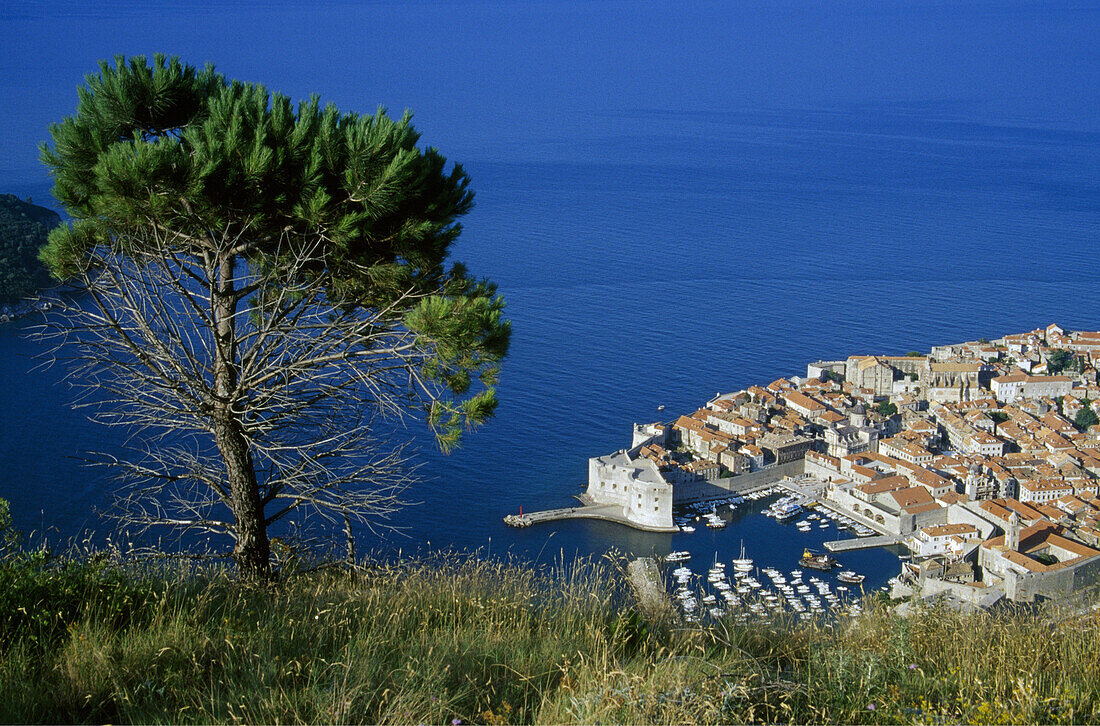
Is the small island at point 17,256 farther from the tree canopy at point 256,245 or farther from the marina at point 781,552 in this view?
the tree canopy at point 256,245

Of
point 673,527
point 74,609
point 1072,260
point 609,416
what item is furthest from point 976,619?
point 1072,260

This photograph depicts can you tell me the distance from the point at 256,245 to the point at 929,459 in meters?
15.1

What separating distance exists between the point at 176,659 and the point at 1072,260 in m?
31.5

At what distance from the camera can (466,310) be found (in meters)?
2.96

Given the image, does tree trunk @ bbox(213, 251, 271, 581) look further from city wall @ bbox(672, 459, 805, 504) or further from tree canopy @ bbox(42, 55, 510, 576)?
city wall @ bbox(672, 459, 805, 504)

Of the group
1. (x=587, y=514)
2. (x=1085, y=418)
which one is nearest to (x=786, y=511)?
(x=587, y=514)

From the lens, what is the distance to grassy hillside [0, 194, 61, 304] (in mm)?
17906

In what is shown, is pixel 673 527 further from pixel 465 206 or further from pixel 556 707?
pixel 556 707

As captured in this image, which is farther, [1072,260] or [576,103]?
[576,103]

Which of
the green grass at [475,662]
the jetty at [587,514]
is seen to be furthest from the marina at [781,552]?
the green grass at [475,662]

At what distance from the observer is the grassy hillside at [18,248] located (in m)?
17.9

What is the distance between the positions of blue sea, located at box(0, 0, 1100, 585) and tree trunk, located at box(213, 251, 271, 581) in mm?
1834

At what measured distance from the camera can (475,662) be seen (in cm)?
196

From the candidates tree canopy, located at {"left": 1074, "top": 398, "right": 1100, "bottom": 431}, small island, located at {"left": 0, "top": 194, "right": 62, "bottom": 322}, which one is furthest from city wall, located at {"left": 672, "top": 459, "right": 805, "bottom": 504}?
small island, located at {"left": 0, "top": 194, "right": 62, "bottom": 322}
